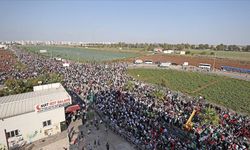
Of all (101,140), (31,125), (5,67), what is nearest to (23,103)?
(31,125)

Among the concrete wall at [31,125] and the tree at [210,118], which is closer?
the concrete wall at [31,125]

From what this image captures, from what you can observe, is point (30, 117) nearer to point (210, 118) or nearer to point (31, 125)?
point (31, 125)

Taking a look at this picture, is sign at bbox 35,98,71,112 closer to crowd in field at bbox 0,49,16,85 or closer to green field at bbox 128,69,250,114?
green field at bbox 128,69,250,114

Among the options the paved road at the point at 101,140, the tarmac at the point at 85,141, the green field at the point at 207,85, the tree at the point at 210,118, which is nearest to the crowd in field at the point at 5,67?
the tarmac at the point at 85,141

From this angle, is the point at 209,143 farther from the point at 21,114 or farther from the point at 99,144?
the point at 21,114

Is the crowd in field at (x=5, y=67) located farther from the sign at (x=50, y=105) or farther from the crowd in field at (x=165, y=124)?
the sign at (x=50, y=105)

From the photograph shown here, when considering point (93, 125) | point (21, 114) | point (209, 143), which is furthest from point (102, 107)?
point (209, 143)
